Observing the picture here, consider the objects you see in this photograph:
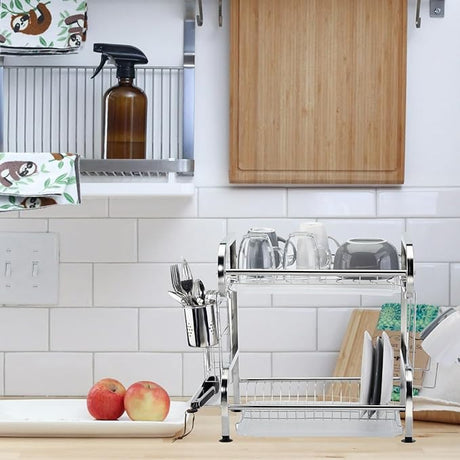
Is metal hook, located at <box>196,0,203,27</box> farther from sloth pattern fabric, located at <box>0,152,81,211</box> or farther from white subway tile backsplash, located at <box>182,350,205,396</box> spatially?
white subway tile backsplash, located at <box>182,350,205,396</box>

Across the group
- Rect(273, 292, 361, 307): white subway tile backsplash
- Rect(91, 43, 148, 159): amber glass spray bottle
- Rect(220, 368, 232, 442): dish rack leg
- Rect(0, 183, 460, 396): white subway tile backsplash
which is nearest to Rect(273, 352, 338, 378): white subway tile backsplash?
Rect(0, 183, 460, 396): white subway tile backsplash

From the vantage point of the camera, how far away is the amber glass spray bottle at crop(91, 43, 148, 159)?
6.27ft

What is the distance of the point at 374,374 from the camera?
5.69ft

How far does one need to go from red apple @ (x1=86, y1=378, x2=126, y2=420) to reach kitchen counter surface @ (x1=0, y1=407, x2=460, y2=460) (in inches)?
3.4

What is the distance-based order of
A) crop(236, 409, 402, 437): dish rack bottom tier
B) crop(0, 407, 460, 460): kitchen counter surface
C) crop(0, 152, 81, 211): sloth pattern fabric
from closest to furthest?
crop(0, 407, 460, 460): kitchen counter surface
crop(236, 409, 402, 437): dish rack bottom tier
crop(0, 152, 81, 211): sloth pattern fabric

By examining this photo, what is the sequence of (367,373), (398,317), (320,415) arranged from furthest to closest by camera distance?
(398,317) → (320,415) → (367,373)

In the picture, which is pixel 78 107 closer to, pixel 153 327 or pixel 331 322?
pixel 153 327

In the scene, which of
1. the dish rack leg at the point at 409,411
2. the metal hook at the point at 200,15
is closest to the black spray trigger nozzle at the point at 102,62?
the metal hook at the point at 200,15

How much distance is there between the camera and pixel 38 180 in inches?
71.4

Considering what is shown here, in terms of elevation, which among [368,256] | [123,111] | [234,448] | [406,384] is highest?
[123,111]

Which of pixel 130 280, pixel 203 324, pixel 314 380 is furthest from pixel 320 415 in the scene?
pixel 130 280

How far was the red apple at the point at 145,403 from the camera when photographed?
1746 millimetres

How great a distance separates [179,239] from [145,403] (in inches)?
18.0

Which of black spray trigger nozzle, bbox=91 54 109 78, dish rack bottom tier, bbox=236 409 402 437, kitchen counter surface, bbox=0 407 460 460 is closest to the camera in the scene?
kitchen counter surface, bbox=0 407 460 460
